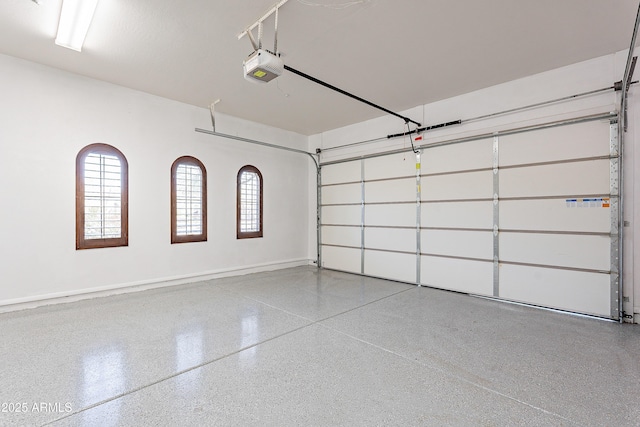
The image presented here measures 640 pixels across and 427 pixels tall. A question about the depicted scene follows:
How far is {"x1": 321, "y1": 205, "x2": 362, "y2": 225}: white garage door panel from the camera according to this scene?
6.06m

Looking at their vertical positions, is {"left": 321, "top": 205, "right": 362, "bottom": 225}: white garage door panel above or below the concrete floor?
above

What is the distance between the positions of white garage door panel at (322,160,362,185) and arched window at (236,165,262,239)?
1502mm

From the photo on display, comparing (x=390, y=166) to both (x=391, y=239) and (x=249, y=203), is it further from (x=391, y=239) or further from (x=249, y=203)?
(x=249, y=203)

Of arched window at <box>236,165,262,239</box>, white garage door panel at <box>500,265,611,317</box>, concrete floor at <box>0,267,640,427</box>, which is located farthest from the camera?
arched window at <box>236,165,262,239</box>

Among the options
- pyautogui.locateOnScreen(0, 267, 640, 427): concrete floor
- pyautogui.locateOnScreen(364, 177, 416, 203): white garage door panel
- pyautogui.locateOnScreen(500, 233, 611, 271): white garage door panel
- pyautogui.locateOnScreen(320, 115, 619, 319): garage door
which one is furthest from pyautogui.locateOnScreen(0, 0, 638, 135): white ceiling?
pyautogui.locateOnScreen(0, 267, 640, 427): concrete floor

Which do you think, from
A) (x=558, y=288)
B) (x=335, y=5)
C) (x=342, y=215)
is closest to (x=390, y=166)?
(x=342, y=215)

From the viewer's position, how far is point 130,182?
14.6 ft

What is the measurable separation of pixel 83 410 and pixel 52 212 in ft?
10.2

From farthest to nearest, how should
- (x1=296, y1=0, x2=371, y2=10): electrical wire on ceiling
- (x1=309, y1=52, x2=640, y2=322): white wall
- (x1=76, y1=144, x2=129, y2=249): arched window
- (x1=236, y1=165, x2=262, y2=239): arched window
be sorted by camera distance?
(x1=236, y1=165, x2=262, y2=239): arched window
(x1=76, y1=144, x2=129, y2=249): arched window
(x1=309, y1=52, x2=640, y2=322): white wall
(x1=296, y1=0, x2=371, y2=10): electrical wire on ceiling

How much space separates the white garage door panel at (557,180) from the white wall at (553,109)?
23 centimetres

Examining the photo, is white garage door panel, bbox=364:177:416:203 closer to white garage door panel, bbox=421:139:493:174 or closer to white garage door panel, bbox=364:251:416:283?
white garage door panel, bbox=421:139:493:174

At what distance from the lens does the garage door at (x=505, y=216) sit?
3.50 meters

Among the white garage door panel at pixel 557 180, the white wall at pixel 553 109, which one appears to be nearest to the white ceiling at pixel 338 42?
the white wall at pixel 553 109

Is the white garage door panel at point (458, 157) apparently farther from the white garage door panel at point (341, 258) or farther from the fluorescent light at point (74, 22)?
the fluorescent light at point (74, 22)
